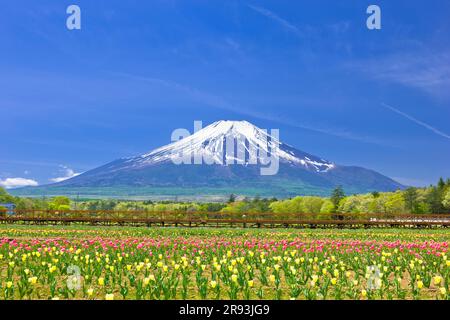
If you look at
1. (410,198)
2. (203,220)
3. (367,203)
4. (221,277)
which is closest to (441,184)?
(410,198)

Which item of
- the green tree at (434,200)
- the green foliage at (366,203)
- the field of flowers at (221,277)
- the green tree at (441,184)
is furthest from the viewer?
the green tree at (441,184)

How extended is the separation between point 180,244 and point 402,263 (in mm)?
9161

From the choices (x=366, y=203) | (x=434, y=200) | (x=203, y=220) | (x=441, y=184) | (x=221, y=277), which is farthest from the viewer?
(x=366, y=203)

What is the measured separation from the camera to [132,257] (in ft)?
49.8

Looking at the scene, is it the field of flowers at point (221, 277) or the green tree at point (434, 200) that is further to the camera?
the green tree at point (434, 200)

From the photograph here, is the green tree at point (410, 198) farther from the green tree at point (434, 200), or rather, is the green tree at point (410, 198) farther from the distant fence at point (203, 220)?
the distant fence at point (203, 220)

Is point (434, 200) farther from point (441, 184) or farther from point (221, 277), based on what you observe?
point (221, 277)

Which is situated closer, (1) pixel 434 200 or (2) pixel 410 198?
(1) pixel 434 200

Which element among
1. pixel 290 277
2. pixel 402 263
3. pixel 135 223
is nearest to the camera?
pixel 290 277

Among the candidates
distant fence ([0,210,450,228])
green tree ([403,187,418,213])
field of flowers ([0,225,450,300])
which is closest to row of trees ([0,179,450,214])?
green tree ([403,187,418,213])

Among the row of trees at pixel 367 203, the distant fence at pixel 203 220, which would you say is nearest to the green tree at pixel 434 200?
the row of trees at pixel 367 203
